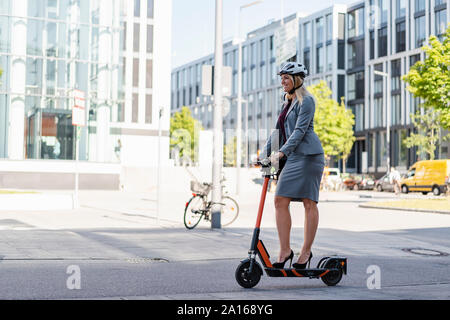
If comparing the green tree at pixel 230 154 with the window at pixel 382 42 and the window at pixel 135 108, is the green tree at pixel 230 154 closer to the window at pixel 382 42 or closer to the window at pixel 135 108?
the window at pixel 135 108

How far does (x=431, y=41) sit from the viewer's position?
2562cm

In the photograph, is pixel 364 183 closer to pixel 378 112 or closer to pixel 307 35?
pixel 378 112

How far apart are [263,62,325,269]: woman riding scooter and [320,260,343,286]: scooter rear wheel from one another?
0.66 feet

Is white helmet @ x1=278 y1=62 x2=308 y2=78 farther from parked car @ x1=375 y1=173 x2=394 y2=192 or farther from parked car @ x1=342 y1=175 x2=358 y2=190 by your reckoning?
parked car @ x1=342 y1=175 x2=358 y2=190

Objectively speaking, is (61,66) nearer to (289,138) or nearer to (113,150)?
(113,150)

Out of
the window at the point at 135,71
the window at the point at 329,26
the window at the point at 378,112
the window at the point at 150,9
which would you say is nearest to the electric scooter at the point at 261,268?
the window at the point at 135,71

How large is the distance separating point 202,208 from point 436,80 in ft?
47.3

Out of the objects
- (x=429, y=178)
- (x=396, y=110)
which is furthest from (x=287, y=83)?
(x=396, y=110)

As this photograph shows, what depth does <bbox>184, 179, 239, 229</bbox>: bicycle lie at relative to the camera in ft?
42.2

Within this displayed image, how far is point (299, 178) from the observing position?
5707 mm

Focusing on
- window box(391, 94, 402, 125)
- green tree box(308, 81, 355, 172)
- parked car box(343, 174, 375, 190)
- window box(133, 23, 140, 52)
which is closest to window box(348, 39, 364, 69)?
window box(391, 94, 402, 125)

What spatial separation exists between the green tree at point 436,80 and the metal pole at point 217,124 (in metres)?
13.8

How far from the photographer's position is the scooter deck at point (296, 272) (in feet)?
18.1

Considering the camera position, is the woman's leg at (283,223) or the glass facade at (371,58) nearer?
the woman's leg at (283,223)
